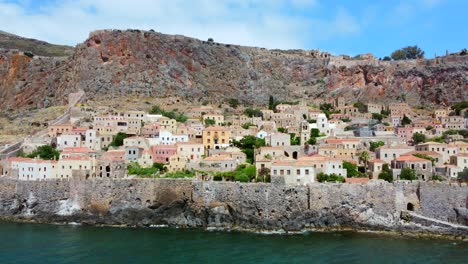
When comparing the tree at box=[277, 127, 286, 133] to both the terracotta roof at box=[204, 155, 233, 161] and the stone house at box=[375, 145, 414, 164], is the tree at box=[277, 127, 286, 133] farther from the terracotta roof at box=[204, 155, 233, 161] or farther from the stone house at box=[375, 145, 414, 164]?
the terracotta roof at box=[204, 155, 233, 161]

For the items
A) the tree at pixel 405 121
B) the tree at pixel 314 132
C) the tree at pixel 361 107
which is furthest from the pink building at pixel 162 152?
the tree at pixel 361 107

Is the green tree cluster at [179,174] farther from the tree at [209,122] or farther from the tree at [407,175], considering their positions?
the tree at [209,122]

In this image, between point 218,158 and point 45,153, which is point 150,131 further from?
point 218,158

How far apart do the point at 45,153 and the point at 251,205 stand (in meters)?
26.7

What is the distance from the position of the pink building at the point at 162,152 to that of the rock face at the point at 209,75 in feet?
131

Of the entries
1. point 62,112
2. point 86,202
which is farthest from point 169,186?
point 62,112

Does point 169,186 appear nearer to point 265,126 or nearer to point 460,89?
point 265,126

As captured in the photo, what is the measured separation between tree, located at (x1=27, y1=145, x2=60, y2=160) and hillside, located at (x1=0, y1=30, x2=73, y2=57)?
328ft

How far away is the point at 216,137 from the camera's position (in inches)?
2623

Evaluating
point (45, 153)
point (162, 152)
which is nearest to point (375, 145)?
point (162, 152)

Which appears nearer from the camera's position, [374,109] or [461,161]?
[461,161]

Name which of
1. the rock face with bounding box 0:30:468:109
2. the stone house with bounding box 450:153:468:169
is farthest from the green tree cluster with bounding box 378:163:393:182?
the rock face with bounding box 0:30:468:109

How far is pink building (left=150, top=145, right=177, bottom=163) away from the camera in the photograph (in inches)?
2392

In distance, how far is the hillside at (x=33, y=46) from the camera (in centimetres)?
16075
